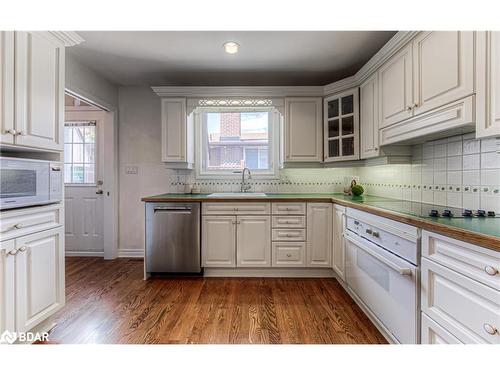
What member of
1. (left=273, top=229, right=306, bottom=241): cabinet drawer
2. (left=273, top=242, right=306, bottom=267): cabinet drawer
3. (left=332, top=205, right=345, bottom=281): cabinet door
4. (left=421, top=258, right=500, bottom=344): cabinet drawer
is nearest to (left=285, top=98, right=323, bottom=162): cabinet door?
(left=332, top=205, right=345, bottom=281): cabinet door

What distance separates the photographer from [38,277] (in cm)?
155

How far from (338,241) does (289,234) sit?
20.4 inches

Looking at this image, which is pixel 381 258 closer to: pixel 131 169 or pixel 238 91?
pixel 238 91

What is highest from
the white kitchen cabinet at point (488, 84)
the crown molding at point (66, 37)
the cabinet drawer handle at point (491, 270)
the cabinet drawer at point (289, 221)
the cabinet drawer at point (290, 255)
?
the crown molding at point (66, 37)

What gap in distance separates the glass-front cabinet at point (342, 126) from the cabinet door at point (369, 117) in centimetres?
9

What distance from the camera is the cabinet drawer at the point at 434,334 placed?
1.07 metres

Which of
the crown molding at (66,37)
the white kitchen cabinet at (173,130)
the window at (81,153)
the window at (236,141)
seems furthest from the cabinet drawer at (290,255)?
the window at (81,153)

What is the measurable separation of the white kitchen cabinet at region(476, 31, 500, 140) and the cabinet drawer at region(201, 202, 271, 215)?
6.12 feet

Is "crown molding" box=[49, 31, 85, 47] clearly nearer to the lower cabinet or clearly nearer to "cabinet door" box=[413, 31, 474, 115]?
the lower cabinet

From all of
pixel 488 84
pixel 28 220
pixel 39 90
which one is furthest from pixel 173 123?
pixel 488 84

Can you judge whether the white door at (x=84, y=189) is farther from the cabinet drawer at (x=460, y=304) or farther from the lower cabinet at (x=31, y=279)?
the cabinet drawer at (x=460, y=304)

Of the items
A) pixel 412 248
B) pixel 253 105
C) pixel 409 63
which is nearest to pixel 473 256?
pixel 412 248
